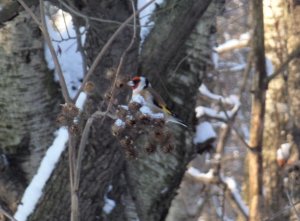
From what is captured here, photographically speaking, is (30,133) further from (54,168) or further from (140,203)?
(140,203)

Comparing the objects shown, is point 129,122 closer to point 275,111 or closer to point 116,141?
point 116,141

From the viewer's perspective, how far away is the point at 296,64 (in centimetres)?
459

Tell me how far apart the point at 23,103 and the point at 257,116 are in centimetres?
125

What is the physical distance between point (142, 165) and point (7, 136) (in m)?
0.89

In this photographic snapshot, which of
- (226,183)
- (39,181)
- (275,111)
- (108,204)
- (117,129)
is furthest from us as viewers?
(226,183)

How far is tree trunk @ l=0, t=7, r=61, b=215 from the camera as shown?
3318 millimetres

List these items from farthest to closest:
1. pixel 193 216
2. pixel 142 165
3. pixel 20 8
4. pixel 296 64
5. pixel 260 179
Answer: pixel 193 216 < pixel 296 64 < pixel 142 165 < pixel 260 179 < pixel 20 8

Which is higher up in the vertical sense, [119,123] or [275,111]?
[275,111]

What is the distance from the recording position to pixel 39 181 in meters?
3.23

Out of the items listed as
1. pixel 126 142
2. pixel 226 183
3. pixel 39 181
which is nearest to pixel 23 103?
pixel 39 181

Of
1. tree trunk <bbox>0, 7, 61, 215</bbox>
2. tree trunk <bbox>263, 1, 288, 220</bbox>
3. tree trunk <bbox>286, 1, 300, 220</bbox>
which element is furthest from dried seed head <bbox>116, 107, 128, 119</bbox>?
tree trunk <bbox>263, 1, 288, 220</bbox>

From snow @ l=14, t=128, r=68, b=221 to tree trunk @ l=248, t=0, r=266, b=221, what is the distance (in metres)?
1.04

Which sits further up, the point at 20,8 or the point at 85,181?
the point at 20,8

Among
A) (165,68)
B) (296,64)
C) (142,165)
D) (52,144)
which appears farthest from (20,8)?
(296,64)
